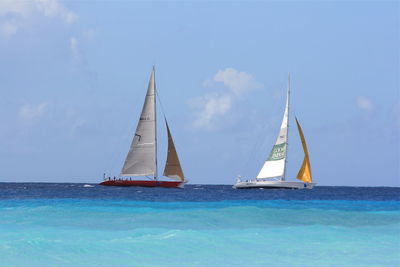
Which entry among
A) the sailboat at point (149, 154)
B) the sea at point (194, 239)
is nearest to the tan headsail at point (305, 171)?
the sailboat at point (149, 154)


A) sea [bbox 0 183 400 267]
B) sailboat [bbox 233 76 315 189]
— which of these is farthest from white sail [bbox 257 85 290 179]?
sea [bbox 0 183 400 267]

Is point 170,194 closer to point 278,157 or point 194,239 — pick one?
point 278,157

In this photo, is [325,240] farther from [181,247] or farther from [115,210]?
[115,210]

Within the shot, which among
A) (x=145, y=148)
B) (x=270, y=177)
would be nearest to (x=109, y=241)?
(x=145, y=148)

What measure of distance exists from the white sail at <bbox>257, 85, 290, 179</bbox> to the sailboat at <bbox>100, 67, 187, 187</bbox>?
9.54 m

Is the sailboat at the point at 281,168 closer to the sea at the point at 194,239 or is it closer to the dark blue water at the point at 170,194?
the dark blue water at the point at 170,194

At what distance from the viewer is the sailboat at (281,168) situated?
67938mm

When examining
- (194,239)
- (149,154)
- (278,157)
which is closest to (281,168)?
(278,157)

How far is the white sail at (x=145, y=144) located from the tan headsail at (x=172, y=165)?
1657mm

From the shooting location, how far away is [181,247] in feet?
65.2

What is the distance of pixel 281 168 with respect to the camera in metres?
69.4

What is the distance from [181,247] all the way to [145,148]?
4586 cm

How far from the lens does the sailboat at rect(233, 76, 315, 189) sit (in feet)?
223

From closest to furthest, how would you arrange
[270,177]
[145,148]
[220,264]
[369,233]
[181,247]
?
[220,264] → [181,247] → [369,233] → [145,148] → [270,177]
